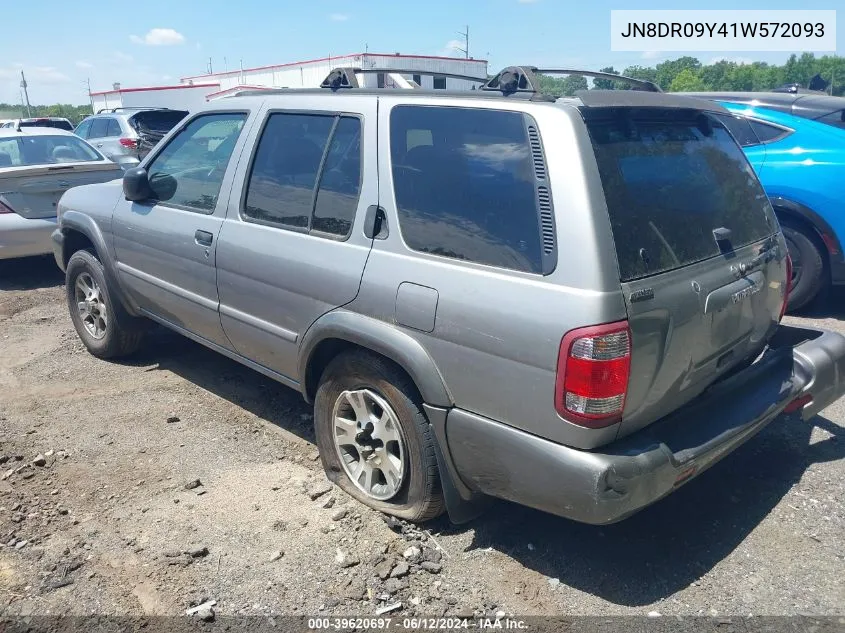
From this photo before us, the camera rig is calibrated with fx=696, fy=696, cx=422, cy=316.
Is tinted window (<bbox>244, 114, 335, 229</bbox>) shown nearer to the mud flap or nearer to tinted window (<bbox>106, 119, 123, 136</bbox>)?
the mud flap

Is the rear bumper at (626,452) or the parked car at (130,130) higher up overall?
the parked car at (130,130)

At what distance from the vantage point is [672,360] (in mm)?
2555

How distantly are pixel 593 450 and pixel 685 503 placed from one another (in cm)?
118

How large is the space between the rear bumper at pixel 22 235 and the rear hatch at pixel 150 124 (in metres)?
7.46

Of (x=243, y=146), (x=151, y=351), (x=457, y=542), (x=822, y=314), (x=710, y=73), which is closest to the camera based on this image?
(x=457, y=542)

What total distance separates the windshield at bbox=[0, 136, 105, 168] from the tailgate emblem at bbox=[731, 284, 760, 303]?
7398 mm

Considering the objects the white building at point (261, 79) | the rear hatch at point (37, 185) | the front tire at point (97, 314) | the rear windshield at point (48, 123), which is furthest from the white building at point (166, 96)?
the front tire at point (97, 314)

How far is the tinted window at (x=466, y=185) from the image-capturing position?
253 centimetres

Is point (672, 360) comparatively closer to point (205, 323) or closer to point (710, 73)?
point (205, 323)

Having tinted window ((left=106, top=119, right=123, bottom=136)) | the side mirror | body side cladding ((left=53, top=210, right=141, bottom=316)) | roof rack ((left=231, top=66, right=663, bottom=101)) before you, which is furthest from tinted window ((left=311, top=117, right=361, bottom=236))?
tinted window ((left=106, top=119, right=123, bottom=136))

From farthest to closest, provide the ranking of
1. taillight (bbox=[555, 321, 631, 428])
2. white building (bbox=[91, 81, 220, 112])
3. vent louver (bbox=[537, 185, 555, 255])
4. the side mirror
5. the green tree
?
1. the green tree
2. white building (bbox=[91, 81, 220, 112])
3. the side mirror
4. vent louver (bbox=[537, 185, 555, 255])
5. taillight (bbox=[555, 321, 631, 428])

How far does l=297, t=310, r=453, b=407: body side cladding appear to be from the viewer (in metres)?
2.72

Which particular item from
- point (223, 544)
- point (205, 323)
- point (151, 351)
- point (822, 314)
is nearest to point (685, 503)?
point (223, 544)

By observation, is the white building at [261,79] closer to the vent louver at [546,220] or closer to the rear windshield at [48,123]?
the rear windshield at [48,123]
